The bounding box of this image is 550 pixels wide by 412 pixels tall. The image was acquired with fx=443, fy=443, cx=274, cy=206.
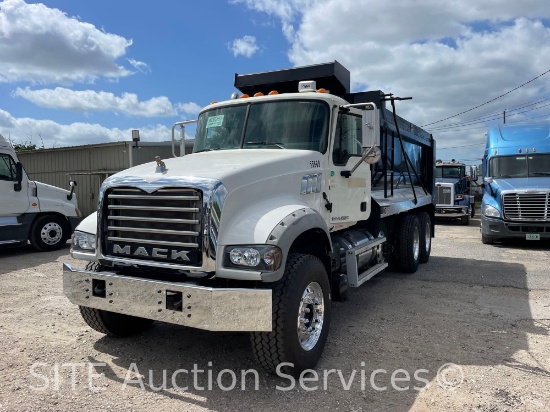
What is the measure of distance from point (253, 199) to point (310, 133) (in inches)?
49.1

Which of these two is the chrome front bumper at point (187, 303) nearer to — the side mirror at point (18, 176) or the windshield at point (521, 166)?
the side mirror at point (18, 176)

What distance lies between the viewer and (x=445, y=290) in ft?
21.7

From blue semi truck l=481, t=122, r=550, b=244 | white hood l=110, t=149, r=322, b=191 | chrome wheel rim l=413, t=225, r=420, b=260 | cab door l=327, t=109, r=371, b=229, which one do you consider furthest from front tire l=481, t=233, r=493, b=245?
white hood l=110, t=149, r=322, b=191

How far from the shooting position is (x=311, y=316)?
397 cm

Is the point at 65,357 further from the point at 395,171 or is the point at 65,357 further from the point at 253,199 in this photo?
the point at 395,171

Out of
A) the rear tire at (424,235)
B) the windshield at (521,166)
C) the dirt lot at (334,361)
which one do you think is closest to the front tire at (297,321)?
the dirt lot at (334,361)

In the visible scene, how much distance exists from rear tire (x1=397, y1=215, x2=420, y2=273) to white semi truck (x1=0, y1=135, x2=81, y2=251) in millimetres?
7432

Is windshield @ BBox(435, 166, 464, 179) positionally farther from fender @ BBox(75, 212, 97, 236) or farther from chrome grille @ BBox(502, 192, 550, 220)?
fender @ BBox(75, 212, 97, 236)

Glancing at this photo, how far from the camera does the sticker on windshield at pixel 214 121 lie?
16.9 feet

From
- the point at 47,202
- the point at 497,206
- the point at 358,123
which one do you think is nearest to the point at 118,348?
the point at 358,123

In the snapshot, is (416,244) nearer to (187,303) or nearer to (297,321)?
(297,321)

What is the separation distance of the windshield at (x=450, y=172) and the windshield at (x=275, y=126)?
16162 mm

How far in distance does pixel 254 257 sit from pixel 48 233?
28.8 ft

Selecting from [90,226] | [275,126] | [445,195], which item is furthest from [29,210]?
[445,195]
